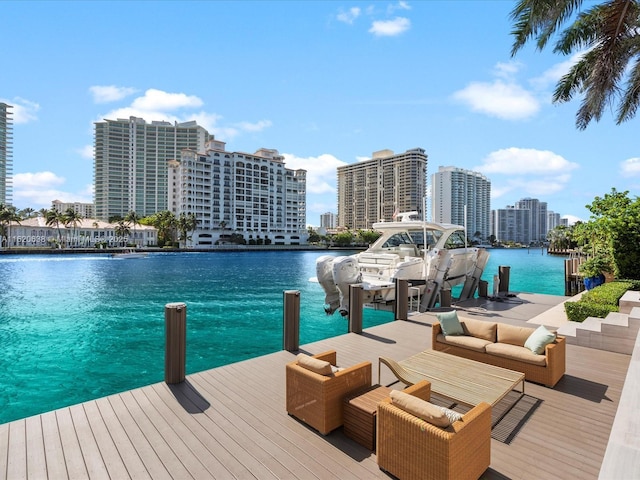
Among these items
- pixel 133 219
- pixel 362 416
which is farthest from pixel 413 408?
pixel 133 219

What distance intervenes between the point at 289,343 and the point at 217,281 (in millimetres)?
25180

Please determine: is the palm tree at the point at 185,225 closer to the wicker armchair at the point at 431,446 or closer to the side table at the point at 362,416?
the side table at the point at 362,416

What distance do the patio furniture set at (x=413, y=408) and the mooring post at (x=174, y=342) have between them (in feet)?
6.05

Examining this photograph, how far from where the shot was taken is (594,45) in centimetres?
1034

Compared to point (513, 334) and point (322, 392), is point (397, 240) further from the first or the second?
point (322, 392)

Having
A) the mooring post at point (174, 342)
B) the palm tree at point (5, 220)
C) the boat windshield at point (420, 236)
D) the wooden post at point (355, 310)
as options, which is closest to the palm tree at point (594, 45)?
the boat windshield at point (420, 236)

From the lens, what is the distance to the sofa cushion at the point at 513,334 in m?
5.25

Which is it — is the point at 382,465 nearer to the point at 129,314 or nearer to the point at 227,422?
the point at 227,422

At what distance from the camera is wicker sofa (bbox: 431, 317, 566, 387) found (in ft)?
15.5

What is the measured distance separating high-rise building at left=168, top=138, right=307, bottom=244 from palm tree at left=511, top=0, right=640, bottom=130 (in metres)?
95.5

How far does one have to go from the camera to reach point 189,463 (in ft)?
10.2

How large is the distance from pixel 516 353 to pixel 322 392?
318 centimetres

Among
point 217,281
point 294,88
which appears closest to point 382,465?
point 294,88

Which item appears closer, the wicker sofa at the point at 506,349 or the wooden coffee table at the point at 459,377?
the wooden coffee table at the point at 459,377
